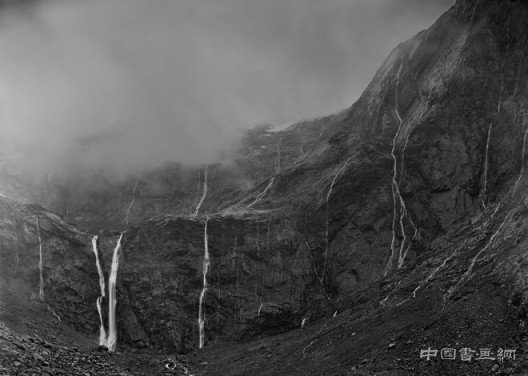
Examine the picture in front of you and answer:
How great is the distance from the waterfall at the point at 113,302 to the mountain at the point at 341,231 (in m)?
0.93

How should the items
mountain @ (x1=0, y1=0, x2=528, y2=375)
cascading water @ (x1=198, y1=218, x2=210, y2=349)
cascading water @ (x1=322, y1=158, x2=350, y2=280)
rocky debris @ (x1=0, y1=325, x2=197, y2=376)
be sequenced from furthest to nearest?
cascading water @ (x1=322, y1=158, x2=350, y2=280) → cascading water @ (x1=198, y1=218, x2=210, y2=349) → mountain @ (x1=0, y1=0, x2=528, y2=375) → rocky debris @ (x1=0, y1=325, x2=197, y2=376)

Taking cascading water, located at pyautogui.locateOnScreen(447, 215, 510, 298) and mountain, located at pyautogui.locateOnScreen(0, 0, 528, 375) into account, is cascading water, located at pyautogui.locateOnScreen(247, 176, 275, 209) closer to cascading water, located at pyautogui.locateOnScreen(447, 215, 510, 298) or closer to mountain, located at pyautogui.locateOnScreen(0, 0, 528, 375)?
mountain, located at pyautogui.locateOnScreen(0, 0, 528, 375)

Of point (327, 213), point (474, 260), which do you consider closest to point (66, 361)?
point (474, 260)

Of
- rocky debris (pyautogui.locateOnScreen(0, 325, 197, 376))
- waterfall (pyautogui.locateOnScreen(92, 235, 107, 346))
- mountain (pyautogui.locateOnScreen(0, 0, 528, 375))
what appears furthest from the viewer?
waterfall (pyautogui.locateOnScreen(92, 235, 107, 346))

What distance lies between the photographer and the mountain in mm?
67125

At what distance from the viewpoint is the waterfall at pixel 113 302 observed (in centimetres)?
7362

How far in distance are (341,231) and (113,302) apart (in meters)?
32.7

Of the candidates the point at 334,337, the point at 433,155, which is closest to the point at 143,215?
the point at 433,155

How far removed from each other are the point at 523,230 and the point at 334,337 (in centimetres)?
2019

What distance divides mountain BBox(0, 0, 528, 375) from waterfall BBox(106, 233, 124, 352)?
0.93m
